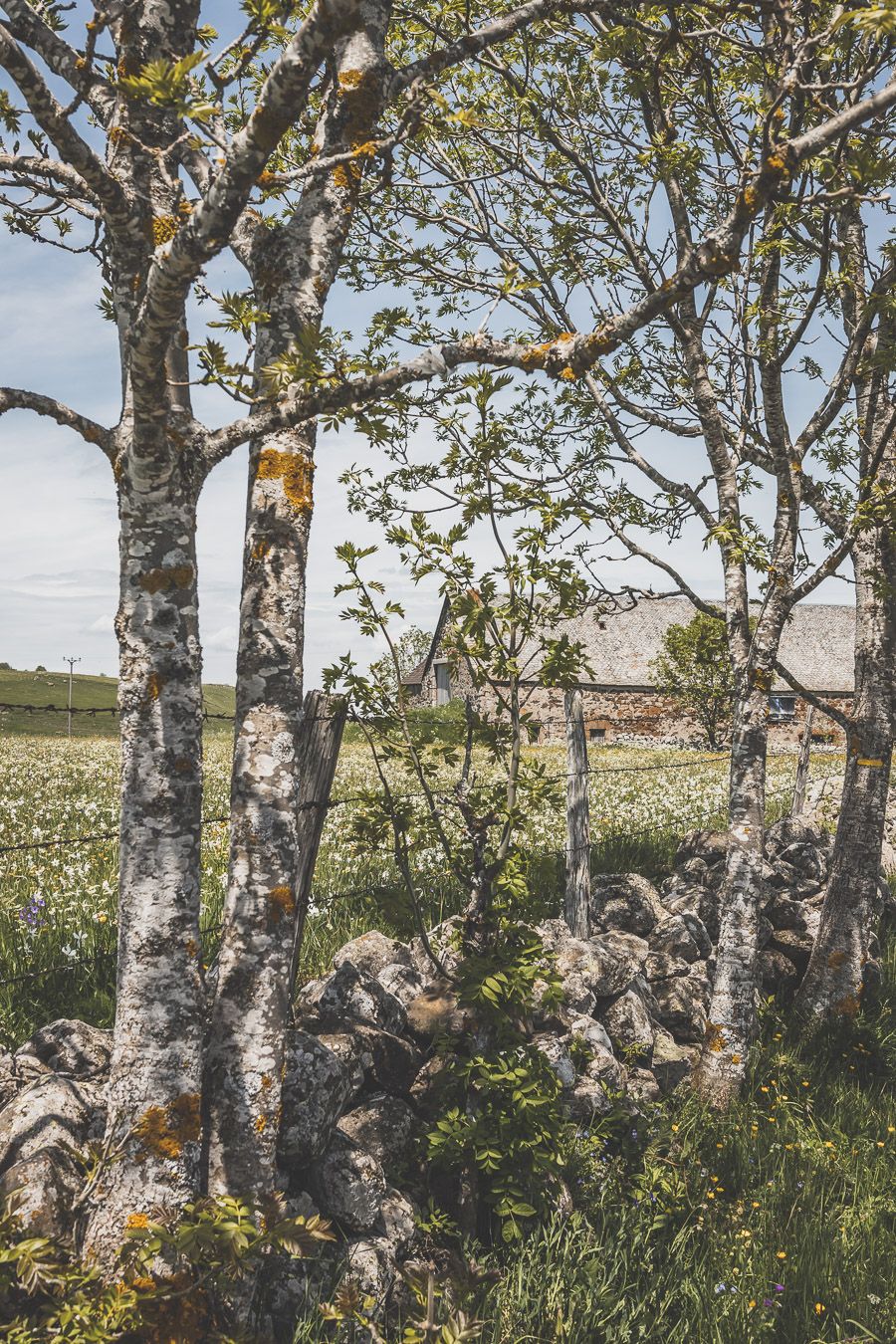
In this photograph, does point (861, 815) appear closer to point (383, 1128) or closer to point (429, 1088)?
point (429, 1088)

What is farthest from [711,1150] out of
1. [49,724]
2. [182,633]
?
[49,724]

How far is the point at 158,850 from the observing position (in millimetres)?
3162

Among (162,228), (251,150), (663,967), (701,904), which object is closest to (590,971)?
(663,967)

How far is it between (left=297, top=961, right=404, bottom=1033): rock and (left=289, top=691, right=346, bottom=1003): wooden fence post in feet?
1.32

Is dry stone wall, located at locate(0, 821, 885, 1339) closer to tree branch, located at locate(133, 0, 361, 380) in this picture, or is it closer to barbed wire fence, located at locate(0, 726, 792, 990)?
barbed wire fence, located at locate(0, 726, 792, 990)

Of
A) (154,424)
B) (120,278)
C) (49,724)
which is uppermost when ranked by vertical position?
(120,278)

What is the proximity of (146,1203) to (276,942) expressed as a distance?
99 cm

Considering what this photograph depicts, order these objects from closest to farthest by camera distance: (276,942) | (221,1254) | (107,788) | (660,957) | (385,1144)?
(221,1254), (276,942), (385,1144), (660,957), (107,788)

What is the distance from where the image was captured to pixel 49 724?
6172 centimetres

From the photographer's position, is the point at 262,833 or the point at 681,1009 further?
the point at 681,1009

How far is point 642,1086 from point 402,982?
172 centimetres

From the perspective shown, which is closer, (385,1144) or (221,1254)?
(221,1254)

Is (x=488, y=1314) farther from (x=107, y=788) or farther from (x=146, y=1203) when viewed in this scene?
(x=107, y=788)

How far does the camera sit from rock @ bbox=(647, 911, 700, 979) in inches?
283
